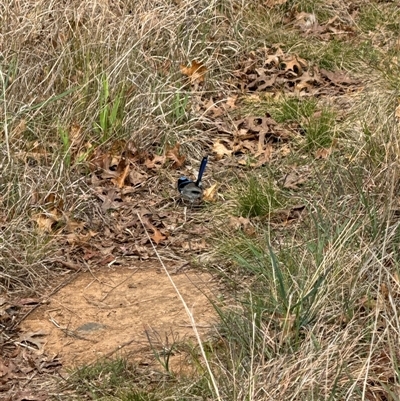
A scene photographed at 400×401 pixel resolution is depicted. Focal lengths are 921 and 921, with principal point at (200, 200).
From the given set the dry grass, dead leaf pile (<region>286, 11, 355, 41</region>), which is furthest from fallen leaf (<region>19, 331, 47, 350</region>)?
dead leaf pile (<region>286, 11, 355, 41</region>)

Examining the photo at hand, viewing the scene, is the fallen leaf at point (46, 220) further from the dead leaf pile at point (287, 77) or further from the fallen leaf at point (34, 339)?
the dead leaf pile at point (287, 77)

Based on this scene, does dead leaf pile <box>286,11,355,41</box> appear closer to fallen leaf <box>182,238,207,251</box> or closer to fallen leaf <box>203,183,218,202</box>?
fallen leaf <box>203,183,218,202</box>

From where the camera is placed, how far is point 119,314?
494 cm

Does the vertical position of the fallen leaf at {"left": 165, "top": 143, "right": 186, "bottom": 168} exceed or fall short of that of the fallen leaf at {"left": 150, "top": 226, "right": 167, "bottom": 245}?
it exceeds it

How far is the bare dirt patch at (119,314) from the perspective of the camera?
181 inches

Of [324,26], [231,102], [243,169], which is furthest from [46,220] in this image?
[324,26]

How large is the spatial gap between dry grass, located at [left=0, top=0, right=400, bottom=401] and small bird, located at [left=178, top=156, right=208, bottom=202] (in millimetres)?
142

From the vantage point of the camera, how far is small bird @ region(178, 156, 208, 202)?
5828 millimetres

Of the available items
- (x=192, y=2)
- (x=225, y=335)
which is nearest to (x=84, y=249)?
(x=225, y=335)

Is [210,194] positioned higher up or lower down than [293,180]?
lower down

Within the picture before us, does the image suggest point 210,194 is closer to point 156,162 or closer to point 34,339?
point 156,162

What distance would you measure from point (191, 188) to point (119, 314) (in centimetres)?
120

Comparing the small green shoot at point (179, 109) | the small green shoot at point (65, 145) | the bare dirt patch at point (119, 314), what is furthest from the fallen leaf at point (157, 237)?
the small green shoot at point (179, 109)

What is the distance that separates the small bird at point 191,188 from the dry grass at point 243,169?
0.46ft
